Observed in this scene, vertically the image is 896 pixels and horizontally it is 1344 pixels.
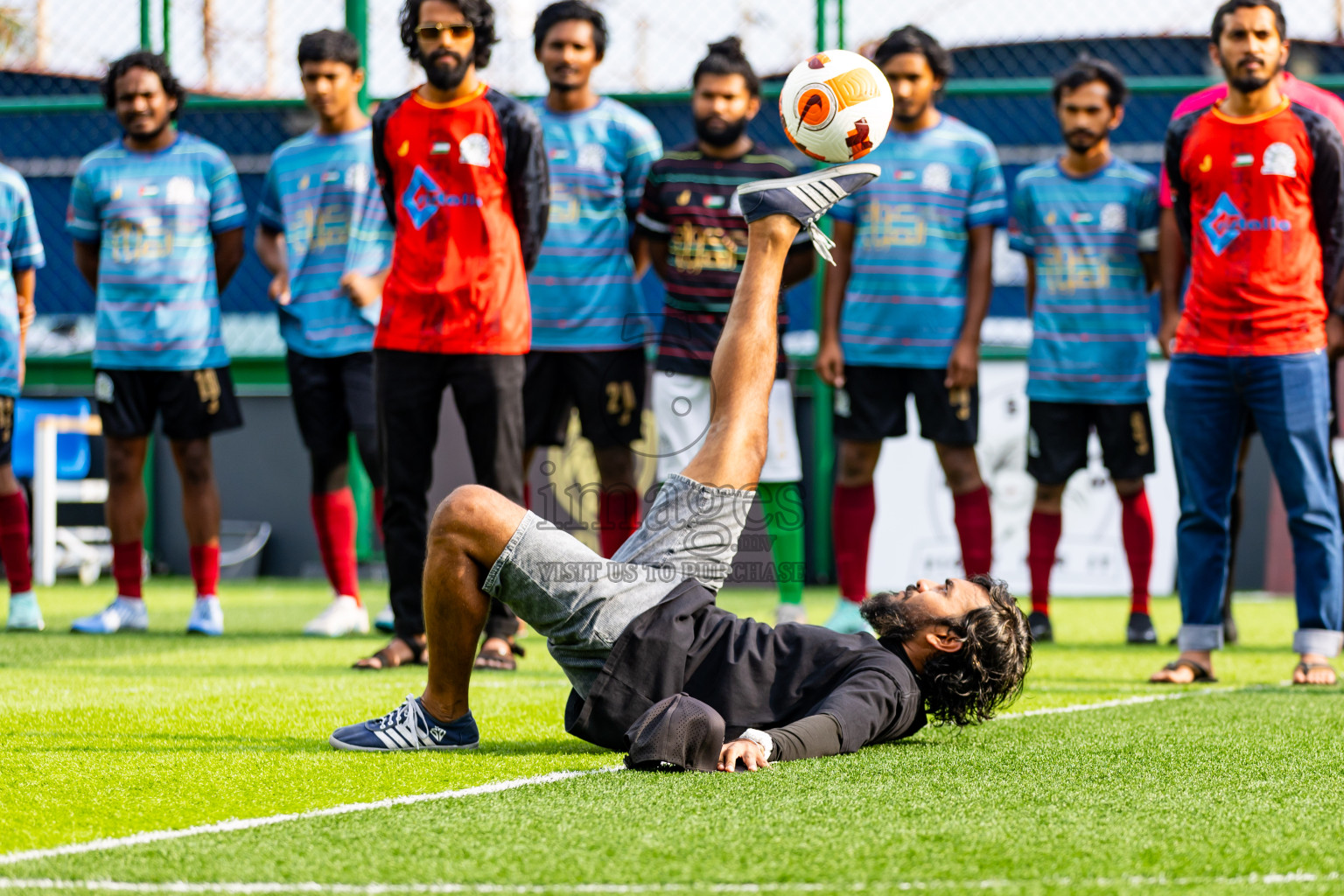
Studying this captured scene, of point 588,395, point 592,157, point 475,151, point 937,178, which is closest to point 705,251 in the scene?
point 592,157

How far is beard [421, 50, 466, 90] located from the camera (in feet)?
15.8

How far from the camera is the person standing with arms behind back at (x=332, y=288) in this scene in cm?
613

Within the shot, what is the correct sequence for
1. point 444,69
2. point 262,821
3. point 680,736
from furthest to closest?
point 444,69 → point 680,736 → point 262,821

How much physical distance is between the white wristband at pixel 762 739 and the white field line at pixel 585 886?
2.75 feet

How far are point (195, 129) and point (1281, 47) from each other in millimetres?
7013

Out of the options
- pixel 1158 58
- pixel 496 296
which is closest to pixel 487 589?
pixel 496 296

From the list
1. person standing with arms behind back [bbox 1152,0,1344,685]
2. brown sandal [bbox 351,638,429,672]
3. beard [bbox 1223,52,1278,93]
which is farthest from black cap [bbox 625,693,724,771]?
beard [bbox 1223,52,1278,93]

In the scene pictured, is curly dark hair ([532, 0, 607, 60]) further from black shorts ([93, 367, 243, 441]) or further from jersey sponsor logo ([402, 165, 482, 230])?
black shorts ([93, 367, 243, 441])

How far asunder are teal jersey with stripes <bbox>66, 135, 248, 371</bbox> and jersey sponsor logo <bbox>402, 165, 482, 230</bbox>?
1.81m

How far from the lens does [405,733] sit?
10.5 ft

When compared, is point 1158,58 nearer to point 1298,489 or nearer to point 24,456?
point 1298,489

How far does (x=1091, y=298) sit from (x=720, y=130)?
1.72 metres

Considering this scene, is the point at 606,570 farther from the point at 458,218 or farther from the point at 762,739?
the point at 458,218

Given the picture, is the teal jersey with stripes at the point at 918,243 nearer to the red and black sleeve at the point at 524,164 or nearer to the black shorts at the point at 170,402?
the red and black sleeve at the point at 524,164
